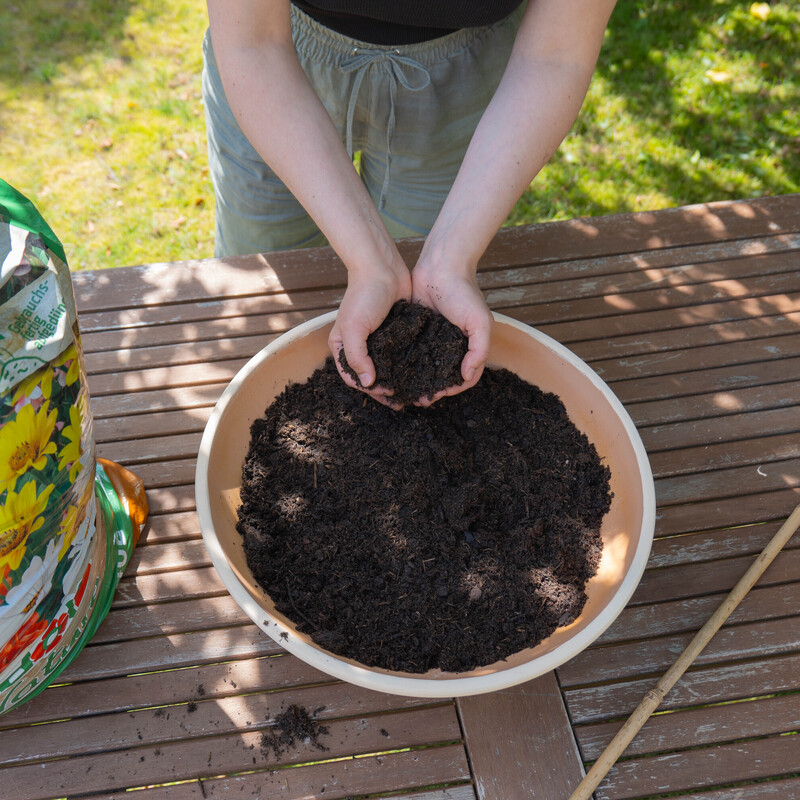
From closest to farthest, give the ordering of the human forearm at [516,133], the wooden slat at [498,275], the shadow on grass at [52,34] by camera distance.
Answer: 1. the human forearm at [516,133]
2. the wooden slat at [498,275]
3. the shadow on grass at [52,34]

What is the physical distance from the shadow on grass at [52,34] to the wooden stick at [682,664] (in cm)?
400

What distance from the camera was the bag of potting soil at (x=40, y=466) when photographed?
989 millimetres

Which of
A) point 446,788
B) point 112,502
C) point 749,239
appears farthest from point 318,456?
point 749,239

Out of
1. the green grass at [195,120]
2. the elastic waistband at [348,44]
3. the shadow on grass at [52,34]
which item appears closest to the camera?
the elastic waistband at [348,44]

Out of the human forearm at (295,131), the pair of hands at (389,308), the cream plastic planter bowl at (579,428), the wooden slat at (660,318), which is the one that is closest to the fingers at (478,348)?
the pair of hands at (389,308)

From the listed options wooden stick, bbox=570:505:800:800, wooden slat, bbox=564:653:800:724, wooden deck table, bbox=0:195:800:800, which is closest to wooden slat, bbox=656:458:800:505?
wooden deck table, bbox=0:195:800:800

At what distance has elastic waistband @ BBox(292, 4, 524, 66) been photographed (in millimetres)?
1716

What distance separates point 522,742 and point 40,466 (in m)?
1.01

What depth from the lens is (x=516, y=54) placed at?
59.8 inches

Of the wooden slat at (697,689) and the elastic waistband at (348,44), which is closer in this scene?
the wooden slat at (697,689)

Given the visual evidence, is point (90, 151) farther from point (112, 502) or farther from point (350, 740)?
point (350, 740)

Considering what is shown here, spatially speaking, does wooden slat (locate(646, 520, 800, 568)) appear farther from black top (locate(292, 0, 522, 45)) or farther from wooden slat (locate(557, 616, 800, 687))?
black top (locate(292, 0, 522, 45))

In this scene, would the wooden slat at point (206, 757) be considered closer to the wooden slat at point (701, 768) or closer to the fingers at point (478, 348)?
the wooden slat at point (701, 768)

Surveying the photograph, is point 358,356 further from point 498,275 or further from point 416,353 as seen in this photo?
point 498,275
